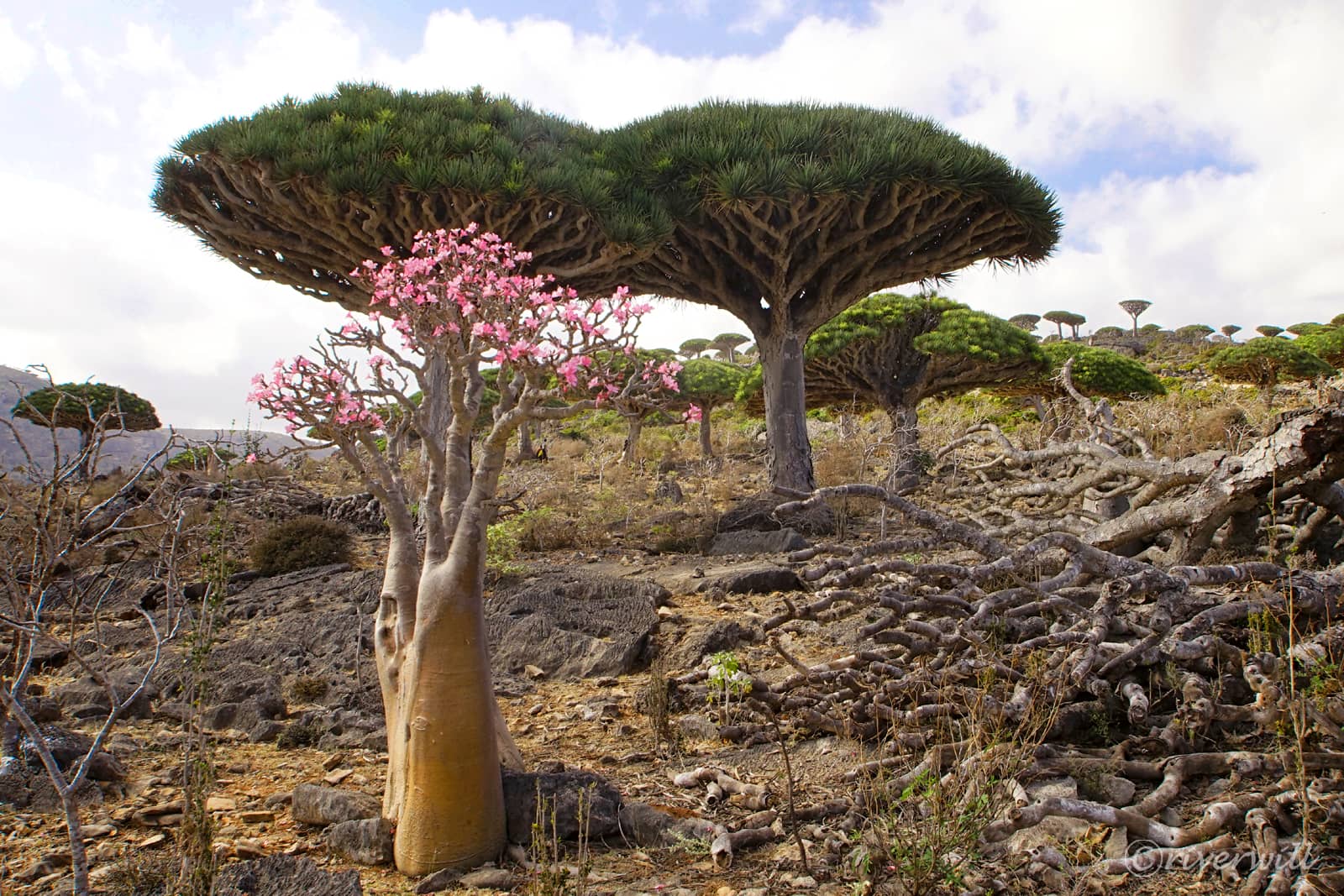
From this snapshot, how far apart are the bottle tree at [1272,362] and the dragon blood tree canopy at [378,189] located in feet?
55.4

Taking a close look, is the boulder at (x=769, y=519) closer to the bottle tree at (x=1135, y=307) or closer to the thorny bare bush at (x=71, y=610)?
the thorny bare bush at (x=71, y=610)

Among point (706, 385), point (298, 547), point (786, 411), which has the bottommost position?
point (298, 547)

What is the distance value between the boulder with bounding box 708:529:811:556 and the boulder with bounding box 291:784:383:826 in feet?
17.1

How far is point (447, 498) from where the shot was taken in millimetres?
3137

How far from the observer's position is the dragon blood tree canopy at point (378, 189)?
827 cm

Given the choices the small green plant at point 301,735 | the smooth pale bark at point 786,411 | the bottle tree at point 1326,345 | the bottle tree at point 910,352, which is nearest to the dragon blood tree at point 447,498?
the small green plant at point 301,735

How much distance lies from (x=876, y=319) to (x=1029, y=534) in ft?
31.7

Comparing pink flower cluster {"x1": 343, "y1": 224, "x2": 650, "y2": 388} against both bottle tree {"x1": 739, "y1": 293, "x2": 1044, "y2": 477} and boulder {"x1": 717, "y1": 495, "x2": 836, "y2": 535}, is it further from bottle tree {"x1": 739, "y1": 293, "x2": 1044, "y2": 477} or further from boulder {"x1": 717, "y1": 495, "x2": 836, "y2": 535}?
bottle tree {"x1": 739, "y1": 293, "x2": 1044, "y2": 477}

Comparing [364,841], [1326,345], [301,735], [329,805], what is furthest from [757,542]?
[1326,345]

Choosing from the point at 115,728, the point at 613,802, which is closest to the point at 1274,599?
the point at 613,802

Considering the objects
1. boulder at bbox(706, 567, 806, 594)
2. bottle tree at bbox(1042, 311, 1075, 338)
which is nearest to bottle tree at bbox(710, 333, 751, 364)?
bottle tree at bbox(1042, 311, 1075, 338)

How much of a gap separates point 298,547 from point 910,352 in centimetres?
1147

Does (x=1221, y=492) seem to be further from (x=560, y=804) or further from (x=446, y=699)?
(x=446, y=699)

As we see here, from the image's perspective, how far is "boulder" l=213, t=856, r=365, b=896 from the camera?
2340 millimetres
